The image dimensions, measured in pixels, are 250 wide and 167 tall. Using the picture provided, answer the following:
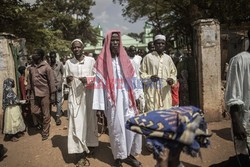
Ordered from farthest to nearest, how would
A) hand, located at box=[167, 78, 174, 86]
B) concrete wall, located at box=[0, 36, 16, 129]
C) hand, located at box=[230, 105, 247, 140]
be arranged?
concrete wall, located at box=[0, 36, 16, 129]
hand, located at box=[167, 78, 174, 86]
hand, located at box=[230, 105, 247, 140]

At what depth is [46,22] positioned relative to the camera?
74.5 feet

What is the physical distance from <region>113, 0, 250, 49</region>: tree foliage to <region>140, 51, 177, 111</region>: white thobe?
4.66m

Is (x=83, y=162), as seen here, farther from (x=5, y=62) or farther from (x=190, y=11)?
(x=190, y=11)

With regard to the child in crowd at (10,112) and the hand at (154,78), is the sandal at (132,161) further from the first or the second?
the child in crowd at (10,112)

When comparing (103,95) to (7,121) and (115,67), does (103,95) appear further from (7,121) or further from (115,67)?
(7,121)

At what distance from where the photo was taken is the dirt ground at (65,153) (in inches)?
182

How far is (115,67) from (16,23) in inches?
447

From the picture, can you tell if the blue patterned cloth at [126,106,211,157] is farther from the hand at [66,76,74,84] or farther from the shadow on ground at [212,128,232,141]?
the shadow on ground at [212,128,232,141]

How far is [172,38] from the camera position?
28.7 metres

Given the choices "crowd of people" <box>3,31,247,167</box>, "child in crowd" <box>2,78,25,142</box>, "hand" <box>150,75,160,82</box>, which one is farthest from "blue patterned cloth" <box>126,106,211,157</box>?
"child in crowd" <box>2,78,25,142</box>

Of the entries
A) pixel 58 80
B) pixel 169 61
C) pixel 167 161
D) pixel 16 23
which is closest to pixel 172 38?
pixel 16 23

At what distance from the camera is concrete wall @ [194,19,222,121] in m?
6.12

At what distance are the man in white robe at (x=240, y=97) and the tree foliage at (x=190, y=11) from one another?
6.64 meters

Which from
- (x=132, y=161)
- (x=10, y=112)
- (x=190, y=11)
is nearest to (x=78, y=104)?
(x=132, y=161)
